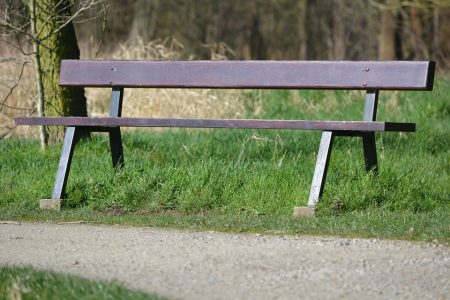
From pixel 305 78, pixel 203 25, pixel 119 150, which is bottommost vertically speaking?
pixel 203 25

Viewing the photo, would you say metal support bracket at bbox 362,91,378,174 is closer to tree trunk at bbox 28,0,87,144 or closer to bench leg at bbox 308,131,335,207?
bench leg at bbox 308,131,335,207

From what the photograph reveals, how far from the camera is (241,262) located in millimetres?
5309

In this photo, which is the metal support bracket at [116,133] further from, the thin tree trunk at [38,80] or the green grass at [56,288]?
the green grass at [56,288]

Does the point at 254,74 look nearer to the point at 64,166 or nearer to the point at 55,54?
the point at 64,166

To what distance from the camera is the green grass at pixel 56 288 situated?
4594 millimetres

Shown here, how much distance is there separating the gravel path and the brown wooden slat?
110 centimetres

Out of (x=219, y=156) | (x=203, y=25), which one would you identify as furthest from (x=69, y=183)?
(x=203, y=25)

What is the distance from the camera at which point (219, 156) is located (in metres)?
9.16

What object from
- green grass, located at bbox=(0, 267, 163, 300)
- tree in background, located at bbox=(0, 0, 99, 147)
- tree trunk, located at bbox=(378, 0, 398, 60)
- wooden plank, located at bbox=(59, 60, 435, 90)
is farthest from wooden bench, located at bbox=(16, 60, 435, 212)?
tree trunk, located at bbox=(378, 0, 398, 60)

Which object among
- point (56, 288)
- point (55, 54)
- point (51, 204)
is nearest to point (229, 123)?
point (51, 204)

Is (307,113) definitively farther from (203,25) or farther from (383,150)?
(203,25)

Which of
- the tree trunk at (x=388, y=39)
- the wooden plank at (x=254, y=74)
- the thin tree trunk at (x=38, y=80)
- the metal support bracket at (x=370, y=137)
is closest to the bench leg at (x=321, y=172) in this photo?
the metal support bracket at (x=370, y=137)

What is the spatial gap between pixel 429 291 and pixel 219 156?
453cm

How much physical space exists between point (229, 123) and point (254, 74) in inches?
25.3
